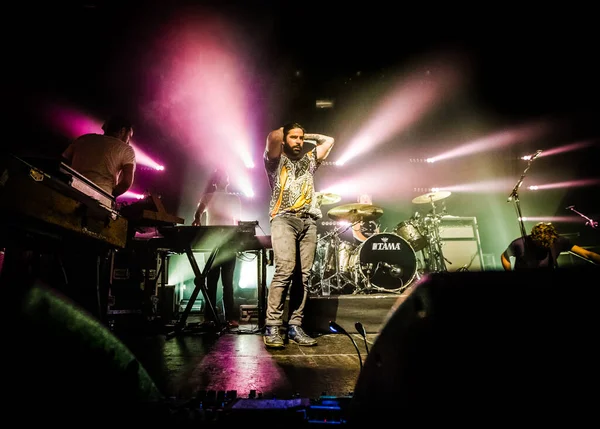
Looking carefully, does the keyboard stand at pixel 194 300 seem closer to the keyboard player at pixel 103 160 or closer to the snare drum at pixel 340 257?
the keyboard player at pixel 103 160

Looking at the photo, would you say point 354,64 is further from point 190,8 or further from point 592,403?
point 592,403

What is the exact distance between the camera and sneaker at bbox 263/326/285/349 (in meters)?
2.62

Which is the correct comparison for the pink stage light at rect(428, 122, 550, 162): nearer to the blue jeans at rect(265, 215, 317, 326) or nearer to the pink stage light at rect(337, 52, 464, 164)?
the pink stage light at rect(337, 52, 464, 164)

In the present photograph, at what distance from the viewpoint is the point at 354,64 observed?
721cm

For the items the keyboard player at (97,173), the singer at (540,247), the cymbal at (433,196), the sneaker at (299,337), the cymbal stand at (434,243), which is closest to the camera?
the keyboard player at (97,173)

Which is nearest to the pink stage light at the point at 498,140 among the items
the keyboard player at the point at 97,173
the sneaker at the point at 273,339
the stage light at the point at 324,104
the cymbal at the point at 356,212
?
the stage light at the point at 324,104

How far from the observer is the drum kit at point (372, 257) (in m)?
5.79

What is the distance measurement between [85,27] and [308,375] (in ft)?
24.9

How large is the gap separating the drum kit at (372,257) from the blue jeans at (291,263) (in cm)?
284

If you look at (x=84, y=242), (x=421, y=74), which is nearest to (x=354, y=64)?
(x=421, y=74)

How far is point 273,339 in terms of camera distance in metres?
2.68

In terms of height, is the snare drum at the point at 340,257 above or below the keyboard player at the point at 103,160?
below

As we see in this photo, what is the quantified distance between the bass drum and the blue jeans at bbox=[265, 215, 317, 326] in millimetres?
2837

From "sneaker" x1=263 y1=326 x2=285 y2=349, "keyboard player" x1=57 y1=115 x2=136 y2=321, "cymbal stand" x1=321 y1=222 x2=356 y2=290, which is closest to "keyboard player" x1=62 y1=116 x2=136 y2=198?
"keyboard player" x1=57 y1=115 x2=136 y2=321
